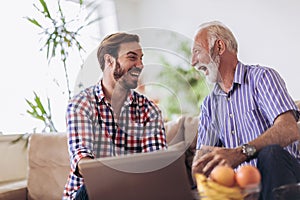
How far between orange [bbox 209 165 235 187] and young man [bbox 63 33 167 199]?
1.13 feet

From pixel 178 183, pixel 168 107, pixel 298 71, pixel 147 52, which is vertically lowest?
pixel 298 71

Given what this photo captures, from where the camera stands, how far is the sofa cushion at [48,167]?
6.98 feet

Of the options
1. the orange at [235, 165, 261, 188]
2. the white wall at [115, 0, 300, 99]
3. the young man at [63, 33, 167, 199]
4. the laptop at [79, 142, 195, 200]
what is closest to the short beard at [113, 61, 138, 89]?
the young man at [63, 33, 167, 199]

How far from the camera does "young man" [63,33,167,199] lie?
37.0 inches

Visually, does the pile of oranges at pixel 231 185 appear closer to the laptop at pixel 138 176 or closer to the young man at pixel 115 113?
the laptop at pixel 138 176

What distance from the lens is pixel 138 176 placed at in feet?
2.59

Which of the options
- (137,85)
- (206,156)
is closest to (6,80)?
(137,85)

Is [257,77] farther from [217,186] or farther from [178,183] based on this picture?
[217,186]

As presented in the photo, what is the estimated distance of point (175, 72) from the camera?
87 cm

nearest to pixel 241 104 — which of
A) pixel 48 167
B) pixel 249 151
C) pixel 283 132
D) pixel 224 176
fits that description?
pixel 283 132

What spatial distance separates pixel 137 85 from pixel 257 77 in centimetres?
65

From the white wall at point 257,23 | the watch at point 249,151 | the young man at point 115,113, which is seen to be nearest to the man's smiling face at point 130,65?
the young man at point 115,113

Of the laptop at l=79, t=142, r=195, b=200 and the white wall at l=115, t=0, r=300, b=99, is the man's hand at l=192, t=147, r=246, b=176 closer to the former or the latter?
the laptop at l=79, t=142, r=195, b=200

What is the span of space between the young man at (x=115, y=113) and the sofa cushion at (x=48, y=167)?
0.85 meters
